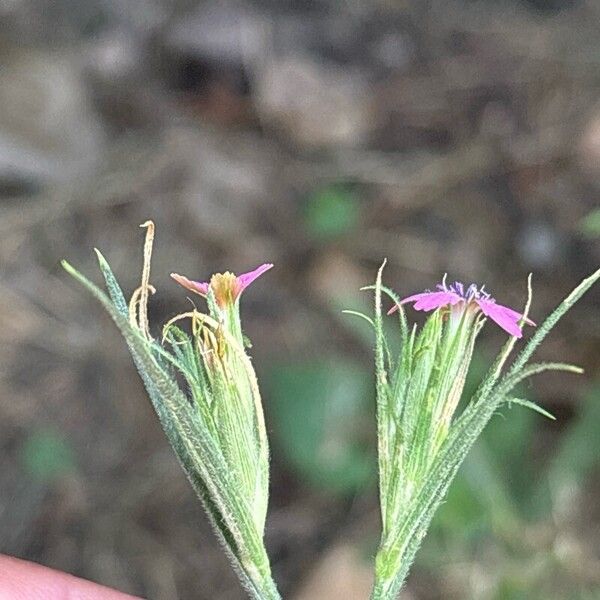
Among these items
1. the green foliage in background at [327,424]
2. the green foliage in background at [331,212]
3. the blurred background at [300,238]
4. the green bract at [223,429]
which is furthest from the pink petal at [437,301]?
the green foliage in background at [331,212]

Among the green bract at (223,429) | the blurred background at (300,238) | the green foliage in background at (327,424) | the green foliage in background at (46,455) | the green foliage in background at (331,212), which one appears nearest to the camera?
the green bract at (223,429)

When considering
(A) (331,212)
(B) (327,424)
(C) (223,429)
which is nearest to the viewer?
(C) (223,429)

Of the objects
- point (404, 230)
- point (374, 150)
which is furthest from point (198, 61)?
point (404, 230)

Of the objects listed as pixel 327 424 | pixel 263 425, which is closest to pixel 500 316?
pixel 263 425

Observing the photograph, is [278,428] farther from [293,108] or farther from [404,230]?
[293,108]

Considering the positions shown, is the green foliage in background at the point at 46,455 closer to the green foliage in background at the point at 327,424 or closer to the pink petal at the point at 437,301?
the green foliage in background at the point at 327,424

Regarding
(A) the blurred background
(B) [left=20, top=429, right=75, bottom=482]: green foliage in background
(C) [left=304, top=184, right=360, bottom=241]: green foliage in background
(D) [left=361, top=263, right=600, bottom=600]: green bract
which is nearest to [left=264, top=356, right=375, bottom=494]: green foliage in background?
(A) the blurred background

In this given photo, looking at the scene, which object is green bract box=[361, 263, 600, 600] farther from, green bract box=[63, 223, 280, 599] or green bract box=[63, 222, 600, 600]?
green bract box=[63, 223, 280, 599]

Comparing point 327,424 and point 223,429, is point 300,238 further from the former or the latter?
point 223,429
